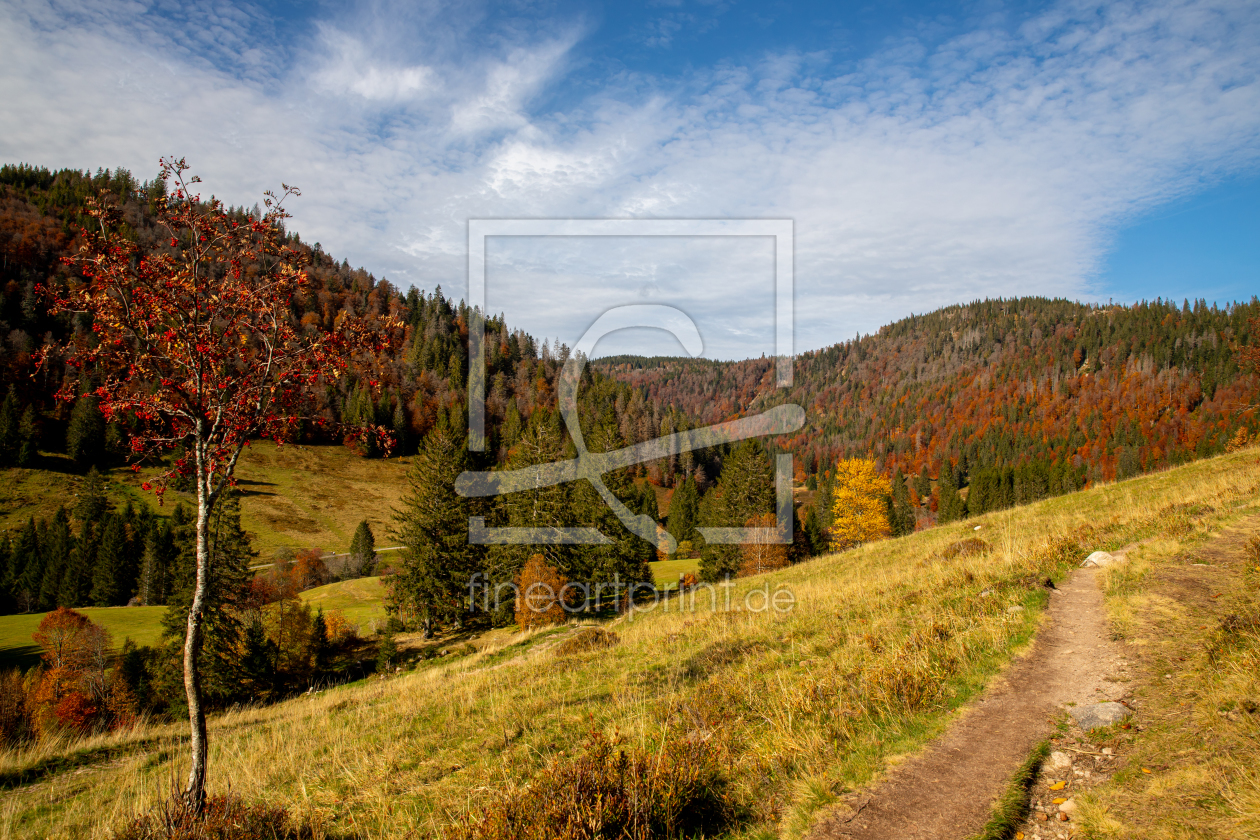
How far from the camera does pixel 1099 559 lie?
1191 cm

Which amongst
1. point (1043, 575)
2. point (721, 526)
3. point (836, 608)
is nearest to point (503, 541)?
point (721, 526)

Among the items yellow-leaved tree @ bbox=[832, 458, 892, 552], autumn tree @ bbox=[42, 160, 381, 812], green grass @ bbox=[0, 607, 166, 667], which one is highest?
autumn tree @ bbox=[42, 160, 381, 812]

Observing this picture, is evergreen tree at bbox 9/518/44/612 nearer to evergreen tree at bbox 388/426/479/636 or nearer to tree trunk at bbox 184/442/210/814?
evergreen tree at bbox 388/426/479/636

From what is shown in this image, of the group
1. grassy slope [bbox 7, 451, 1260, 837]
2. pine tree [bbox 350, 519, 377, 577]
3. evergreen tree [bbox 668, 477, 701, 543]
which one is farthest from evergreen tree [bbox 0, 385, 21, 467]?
grassy slope [bbox 7, 451, 1260, 837]

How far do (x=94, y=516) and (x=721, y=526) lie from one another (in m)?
93.8

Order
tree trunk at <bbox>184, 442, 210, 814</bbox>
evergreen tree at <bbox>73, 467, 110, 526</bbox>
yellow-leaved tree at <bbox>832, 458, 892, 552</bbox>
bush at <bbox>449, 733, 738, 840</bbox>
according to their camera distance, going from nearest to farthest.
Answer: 1. bush at <bbox>449, 733, 738, 840</bbox>
2. tree trunk at <bbox>184, 442, 210, 814</bbox>
3. yellow-leaved tree at <bbox>832, 458, 892, 552</bbox>
4. evergreen tree at <bbox>73, 467, 110, 526</bbox>

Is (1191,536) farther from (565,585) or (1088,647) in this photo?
(565,585)

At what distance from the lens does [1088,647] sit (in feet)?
25.3

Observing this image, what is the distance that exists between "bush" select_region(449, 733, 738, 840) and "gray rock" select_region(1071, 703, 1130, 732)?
3.86 meters

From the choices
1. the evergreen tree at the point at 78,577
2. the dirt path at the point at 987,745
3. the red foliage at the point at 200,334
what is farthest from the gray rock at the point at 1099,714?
the evergreen tree at the point at 78,577

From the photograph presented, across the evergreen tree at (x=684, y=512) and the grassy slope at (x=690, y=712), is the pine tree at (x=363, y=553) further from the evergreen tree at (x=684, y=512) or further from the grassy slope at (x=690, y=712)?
the grassy slope at (x=690, y=712)

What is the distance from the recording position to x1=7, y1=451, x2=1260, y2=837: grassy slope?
6.45 meters

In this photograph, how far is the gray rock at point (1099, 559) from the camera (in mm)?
11625

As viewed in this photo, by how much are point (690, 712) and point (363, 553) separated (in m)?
81.3
